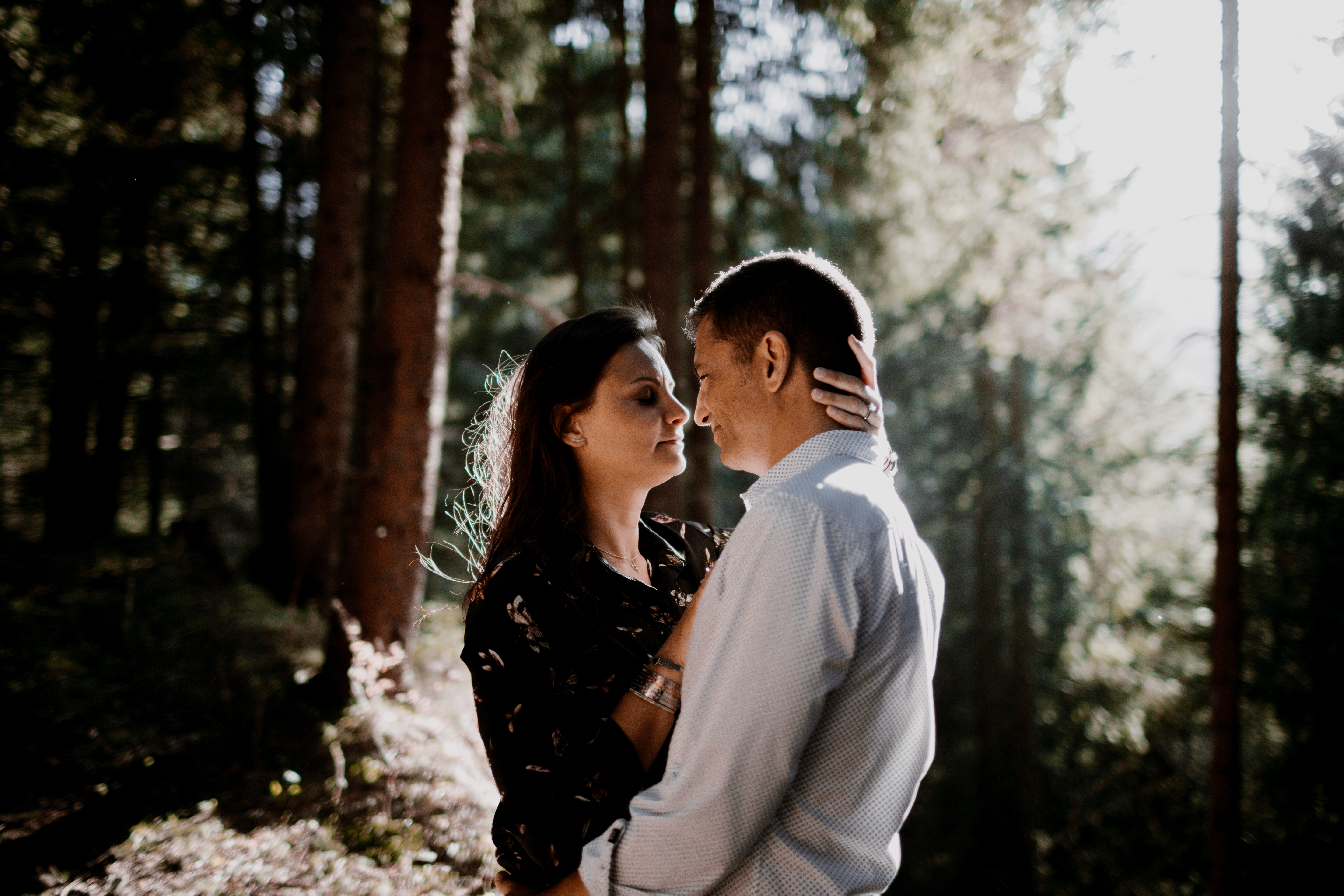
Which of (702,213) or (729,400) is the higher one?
(702,213)

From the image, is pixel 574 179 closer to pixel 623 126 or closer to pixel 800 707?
pixel 623 126

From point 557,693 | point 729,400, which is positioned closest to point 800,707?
point 729,400

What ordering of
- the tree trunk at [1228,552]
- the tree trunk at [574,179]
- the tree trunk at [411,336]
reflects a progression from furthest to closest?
the tree trunk at [574,179]
the tree trunk at [411,336]
the tree trunk at [1228,552]

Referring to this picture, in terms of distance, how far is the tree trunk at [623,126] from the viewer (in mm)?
11062

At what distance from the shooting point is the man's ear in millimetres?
1787

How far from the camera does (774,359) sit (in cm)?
180

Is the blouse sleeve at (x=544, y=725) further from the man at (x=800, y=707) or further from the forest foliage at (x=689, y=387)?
the forest foliage at (x=689, y=387)

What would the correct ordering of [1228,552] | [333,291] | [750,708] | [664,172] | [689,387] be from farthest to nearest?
[689,387], [333,291], [664,172], [1228,552], [750,708]

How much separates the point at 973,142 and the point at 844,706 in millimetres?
7606

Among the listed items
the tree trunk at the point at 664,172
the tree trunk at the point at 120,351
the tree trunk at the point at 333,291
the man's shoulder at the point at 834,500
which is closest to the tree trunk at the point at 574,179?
the tree trunk at the point at 333,291

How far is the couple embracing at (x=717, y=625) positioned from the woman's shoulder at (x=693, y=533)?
24cm

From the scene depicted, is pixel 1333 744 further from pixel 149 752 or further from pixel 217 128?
pixel 217 128

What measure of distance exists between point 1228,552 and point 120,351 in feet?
49.8

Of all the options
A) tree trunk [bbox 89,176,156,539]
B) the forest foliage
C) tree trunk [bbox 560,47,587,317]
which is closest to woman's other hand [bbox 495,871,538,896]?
the forest foliage
